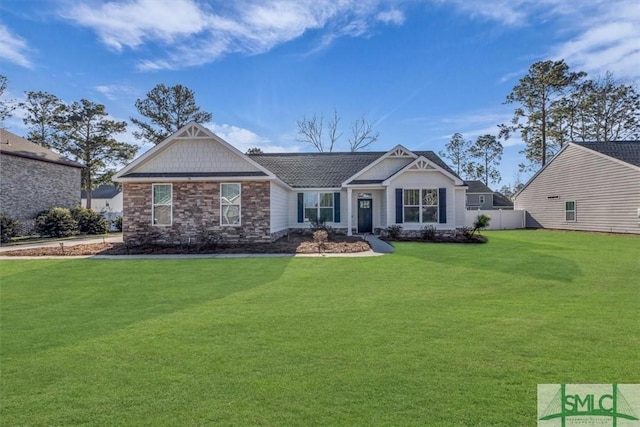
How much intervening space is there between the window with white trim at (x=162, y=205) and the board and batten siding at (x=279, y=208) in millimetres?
4271

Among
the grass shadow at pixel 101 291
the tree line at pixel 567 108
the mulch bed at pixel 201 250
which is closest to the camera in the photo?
the grass shadow at pixel 101 291

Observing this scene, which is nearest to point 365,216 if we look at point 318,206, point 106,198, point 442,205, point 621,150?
point 318,206

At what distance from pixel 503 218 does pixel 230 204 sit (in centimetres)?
2265

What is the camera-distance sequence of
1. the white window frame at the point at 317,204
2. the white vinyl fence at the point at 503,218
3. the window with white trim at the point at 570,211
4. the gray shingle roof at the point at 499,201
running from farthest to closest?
the gray shingle roof at the point at 499,201 < the white vinyl fence at the point at 503,218 < the window with white trim at the point at 570,211 < the white window frame at the point at 317,204

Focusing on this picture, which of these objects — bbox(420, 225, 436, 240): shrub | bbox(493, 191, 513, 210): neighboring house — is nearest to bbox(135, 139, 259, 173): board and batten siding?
bbox(420, 225, 436, 240): shrub

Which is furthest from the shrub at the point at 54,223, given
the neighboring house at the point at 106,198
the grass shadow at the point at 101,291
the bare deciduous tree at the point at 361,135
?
the neighboring house at the point at 106,198

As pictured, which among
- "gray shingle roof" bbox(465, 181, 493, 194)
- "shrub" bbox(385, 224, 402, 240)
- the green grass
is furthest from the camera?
"gray shingle roof" bbox(465, 181, 493, 194)

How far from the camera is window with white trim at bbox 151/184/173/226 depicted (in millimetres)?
15094

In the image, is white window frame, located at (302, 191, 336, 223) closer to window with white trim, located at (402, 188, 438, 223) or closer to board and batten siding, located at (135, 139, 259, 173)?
window with white trim, located at (402, 188, 438, 223)

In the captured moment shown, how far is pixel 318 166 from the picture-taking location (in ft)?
73.8

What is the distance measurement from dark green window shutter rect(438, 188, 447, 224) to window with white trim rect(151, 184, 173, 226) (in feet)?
41.3

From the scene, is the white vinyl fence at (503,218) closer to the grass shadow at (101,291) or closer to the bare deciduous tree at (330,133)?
the bare deciduous tree at (330,133)

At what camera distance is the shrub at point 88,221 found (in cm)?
2399

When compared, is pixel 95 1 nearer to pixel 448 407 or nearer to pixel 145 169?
pixel 145 169
